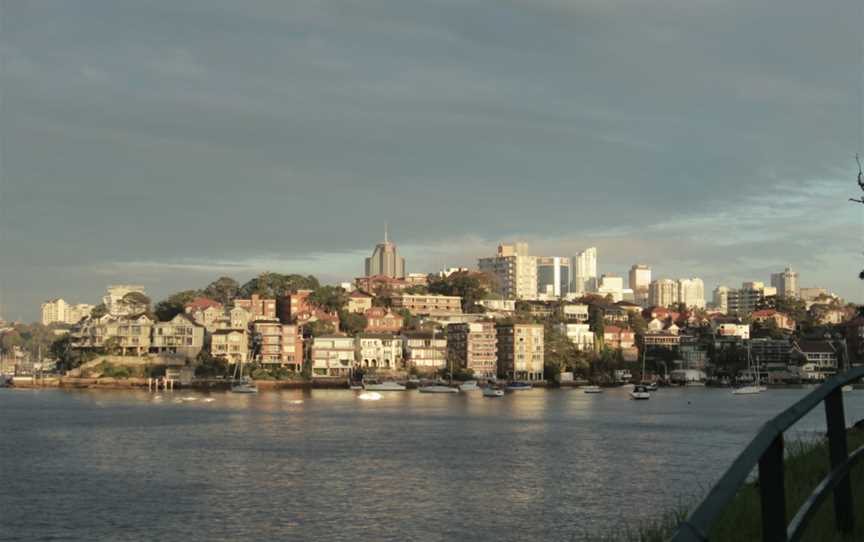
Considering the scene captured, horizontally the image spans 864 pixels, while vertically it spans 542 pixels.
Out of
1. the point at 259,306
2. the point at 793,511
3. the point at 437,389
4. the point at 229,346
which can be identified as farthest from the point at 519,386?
the point at 793,511

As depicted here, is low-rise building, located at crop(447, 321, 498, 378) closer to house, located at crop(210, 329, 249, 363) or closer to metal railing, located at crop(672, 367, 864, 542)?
house, located at crop(210, 329, 249, 363)

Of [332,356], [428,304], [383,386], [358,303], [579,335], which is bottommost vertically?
[383,386]

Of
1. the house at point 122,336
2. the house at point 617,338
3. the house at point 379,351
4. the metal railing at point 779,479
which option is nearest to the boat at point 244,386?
the house at point 122,336

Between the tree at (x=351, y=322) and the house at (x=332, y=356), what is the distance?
42.5 ft

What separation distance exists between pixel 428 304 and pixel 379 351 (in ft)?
129

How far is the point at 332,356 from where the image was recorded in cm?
14600

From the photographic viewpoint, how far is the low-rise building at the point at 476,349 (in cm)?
15662

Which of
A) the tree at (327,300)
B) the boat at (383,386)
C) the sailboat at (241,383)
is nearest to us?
the sailboat at (241,383)

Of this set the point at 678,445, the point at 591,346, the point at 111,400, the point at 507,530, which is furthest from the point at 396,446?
the point at 591,346

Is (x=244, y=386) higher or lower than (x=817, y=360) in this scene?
lower

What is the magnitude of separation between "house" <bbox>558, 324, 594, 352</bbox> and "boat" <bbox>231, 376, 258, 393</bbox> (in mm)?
59918

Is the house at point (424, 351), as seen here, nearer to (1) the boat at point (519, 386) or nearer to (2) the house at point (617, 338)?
(1) the boat at point (519, 386)

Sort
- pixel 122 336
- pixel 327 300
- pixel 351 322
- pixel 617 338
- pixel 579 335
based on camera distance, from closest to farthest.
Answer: pixel 122 336
pixel 351 322
pixel 327 300
pixel 579 335
pixel 617 338

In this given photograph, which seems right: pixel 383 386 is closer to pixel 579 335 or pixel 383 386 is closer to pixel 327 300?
pixel 327 300
